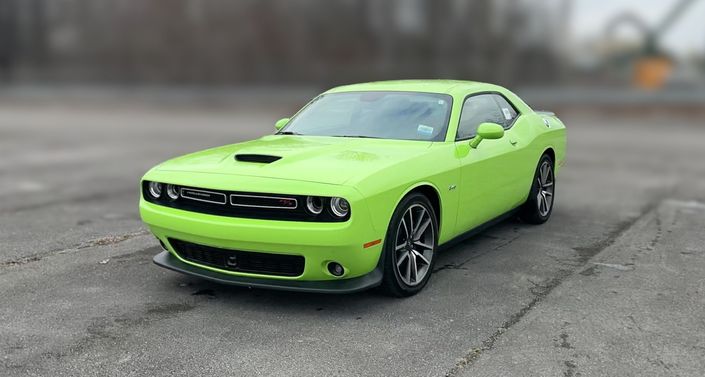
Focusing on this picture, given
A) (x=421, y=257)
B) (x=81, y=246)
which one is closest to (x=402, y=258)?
(x=421, y=257)

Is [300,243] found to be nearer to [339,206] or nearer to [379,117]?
[339,206]

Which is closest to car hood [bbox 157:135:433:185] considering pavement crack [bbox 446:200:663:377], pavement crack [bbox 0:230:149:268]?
pavement crack [bbox 446:200:663:377]

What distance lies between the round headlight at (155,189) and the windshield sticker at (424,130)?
6.24ft

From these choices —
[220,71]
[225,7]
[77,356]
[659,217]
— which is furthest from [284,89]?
[77,356]

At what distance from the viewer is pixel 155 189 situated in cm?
466

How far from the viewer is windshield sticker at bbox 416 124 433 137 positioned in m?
5.15

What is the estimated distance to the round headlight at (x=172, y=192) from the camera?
4.53 m

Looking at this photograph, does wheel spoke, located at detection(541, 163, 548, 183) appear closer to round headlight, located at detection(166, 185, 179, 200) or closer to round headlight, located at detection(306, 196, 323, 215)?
round headlight, located at detection(306, 196, 323, 215)

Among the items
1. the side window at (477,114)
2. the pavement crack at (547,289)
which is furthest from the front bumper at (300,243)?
the side window at (477,114)

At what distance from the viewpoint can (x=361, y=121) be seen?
5.46 m

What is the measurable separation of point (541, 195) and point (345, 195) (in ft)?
11.0

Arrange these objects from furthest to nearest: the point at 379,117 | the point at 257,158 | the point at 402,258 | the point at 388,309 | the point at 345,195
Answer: the point at 379,117, the point at 257,158, the point at 402,258, the point at 388,309, the point at 345,195

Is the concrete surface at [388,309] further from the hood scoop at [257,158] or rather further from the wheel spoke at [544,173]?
the hood scoop at [257,158]

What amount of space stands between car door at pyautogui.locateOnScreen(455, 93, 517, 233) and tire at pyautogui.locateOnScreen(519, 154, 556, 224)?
1.95ft
